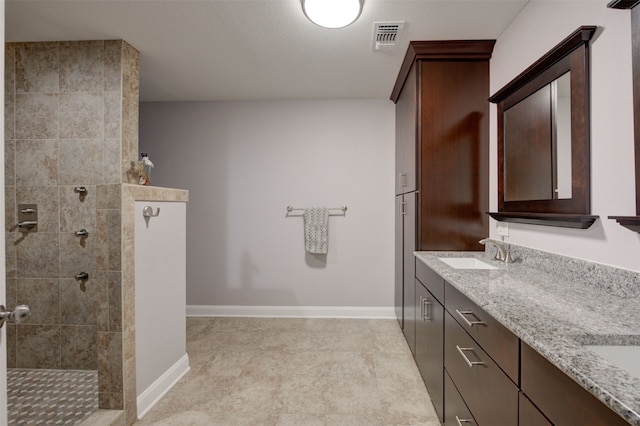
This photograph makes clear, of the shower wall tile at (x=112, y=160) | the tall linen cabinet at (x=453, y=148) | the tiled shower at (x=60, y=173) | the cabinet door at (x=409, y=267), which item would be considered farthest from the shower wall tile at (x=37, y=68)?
the cabinet door at (x=409, y=267)

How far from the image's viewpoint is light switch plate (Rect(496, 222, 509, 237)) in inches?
74.6

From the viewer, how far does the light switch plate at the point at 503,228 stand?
1.90 m

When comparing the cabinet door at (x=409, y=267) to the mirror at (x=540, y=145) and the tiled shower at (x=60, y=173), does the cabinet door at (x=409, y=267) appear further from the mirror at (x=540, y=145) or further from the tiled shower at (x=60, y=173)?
the tiled shower at (x=60, y=173)

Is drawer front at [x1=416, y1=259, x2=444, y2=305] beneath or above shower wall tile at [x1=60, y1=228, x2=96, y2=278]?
beneath

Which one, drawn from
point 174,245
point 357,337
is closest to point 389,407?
point 357,337

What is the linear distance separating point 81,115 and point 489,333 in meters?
2.68

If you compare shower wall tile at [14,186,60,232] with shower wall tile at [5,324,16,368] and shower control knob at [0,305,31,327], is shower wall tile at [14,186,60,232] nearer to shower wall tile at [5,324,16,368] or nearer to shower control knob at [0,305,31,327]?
shower wall tile at [5,324,16,368]

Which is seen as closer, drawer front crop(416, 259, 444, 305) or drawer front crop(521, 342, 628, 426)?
drawer front crop(521, 342, 628, 426)

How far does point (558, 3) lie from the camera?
1.47m

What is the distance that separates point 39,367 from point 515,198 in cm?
333

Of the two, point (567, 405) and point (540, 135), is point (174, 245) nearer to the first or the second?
point (567, 405)

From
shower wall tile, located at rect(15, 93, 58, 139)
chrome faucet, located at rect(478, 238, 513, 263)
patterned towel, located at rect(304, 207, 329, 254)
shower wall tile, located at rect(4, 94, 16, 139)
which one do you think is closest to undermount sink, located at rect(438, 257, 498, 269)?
chrome faucet, located at rect(478, 238, 513, 263)

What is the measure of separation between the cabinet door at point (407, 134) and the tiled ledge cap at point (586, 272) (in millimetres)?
860

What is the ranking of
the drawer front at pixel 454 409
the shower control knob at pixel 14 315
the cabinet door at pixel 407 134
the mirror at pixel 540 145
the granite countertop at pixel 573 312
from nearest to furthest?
the granite countertop at pixel 573 312, the shower control knob at pixel 14 315, the drawer front at pixel 454 409, the mirror at pixel 540 145, the cabinet door at pixel 407 134
